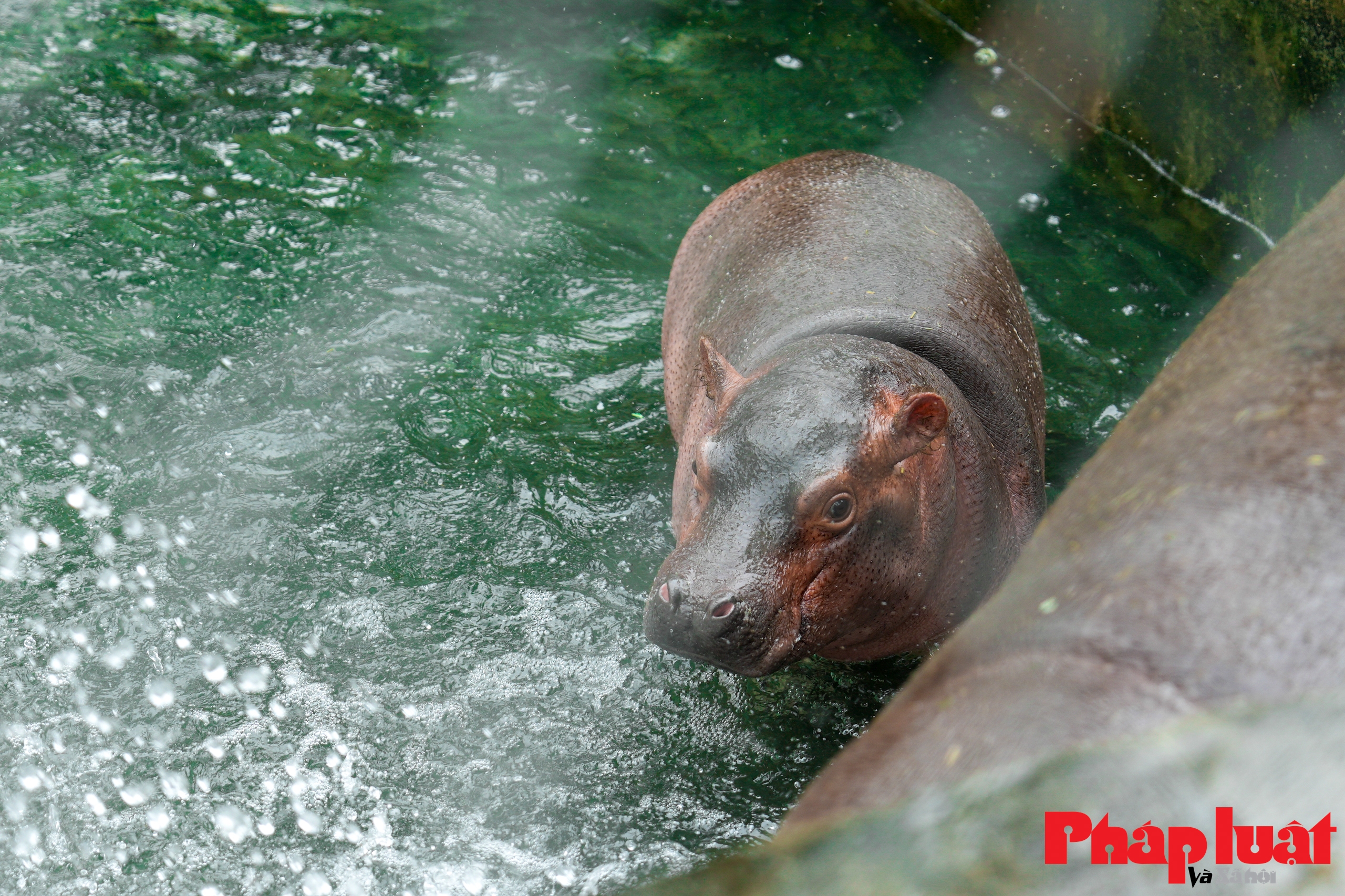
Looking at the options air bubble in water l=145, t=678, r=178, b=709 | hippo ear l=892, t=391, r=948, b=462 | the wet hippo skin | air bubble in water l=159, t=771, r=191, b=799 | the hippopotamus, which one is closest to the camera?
the wet hippo skin

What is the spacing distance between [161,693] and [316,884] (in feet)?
3.31

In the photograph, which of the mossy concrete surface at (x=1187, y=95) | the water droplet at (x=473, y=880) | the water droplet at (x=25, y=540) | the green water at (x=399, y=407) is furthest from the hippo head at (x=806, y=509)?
the mossy concrete surface at (x=1187, y=95)

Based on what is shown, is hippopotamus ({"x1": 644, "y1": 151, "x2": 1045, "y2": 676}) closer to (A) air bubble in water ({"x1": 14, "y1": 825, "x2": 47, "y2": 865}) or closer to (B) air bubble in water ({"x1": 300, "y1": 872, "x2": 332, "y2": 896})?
(B) air bubble in water ({"x1": 300, "y1": 872, "x2": 332, "y2": 896})

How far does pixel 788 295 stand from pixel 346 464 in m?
2.07

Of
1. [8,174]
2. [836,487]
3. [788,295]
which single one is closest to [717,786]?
[836,487]

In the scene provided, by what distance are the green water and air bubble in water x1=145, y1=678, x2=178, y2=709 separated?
11 millimetres

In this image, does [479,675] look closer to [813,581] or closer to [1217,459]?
[813,581]

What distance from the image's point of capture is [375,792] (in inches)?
149

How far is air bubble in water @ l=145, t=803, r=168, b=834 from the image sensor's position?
3.65 meters

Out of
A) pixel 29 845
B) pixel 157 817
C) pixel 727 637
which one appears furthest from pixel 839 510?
pixel 29 845

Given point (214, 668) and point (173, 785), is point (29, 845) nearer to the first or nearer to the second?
point (173, 785)

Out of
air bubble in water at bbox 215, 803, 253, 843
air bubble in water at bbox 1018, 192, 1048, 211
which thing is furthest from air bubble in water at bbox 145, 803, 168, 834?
air bubble in water at bbox 1018, 192, 1048, 211

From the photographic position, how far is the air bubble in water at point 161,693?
4043mm

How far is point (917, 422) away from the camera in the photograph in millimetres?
3398
